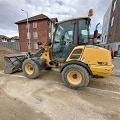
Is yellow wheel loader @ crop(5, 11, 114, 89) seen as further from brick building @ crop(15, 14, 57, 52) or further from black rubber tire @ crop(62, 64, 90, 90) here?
brick building @ crop(15, 14, 57, 52)

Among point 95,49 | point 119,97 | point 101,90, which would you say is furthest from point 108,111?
point 95,49

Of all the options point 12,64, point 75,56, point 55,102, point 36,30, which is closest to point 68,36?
point 75,56

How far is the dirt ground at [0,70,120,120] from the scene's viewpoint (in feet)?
8.23

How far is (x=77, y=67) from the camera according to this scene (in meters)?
3.84

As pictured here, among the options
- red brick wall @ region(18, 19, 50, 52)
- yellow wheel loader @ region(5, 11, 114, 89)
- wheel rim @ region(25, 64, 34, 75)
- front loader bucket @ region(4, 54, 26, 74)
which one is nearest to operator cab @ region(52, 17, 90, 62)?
yellow wheel loader @ region(5, 11, 114, 89)

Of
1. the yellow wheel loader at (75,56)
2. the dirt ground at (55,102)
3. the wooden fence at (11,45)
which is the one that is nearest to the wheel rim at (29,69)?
the yellow wheel loader at (75,56)

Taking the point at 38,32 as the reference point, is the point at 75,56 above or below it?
below

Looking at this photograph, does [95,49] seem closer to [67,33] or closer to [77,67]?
[77,67]

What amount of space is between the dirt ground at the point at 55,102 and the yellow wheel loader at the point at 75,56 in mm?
543

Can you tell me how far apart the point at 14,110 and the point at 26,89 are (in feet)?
3.87

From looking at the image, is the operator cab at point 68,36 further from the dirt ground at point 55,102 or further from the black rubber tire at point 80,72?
the dirt ground at point 55,102

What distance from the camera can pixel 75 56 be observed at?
13.3ft

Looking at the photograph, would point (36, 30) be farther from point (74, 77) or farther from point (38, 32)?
point (74, 77)

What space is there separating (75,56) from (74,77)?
79cm
